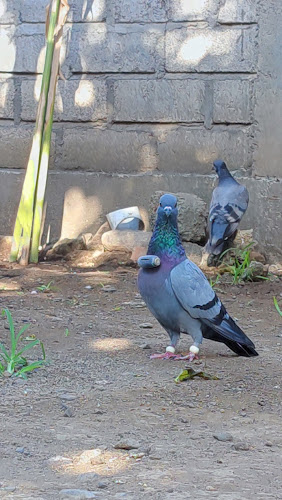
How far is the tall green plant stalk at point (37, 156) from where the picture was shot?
19.6 ft

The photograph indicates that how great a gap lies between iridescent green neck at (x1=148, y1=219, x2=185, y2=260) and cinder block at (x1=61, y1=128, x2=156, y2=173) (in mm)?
2745

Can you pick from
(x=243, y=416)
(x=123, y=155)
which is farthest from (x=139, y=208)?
(x=243, y=416)

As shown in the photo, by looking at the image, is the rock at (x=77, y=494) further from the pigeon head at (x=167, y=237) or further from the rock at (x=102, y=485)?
the pigeon head at (x=167, y=237)

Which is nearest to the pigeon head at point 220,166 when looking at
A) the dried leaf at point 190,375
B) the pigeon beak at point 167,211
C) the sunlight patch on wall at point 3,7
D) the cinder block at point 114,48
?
the cinder block at point 114,48

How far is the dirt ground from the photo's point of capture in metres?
2.51

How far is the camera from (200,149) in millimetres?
6434

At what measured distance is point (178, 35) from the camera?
6348 millimetres

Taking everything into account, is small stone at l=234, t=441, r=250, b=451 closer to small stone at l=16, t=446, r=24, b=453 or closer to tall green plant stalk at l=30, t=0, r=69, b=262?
small stone at l=16, t=446, r=24, b=453

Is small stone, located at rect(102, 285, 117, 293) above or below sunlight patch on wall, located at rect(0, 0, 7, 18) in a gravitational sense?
below

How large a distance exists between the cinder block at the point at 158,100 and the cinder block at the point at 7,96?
0.87 metres

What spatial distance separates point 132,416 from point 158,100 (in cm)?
381

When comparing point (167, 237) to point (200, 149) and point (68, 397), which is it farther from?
point (200, 149)

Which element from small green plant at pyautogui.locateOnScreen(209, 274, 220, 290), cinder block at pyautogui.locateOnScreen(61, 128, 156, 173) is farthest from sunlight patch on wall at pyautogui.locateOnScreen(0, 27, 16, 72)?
small green plant at pyautogui.locateOnScreen(209, 274, 220, 290)

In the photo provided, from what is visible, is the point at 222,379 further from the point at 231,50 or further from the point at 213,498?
the point at 231,50
